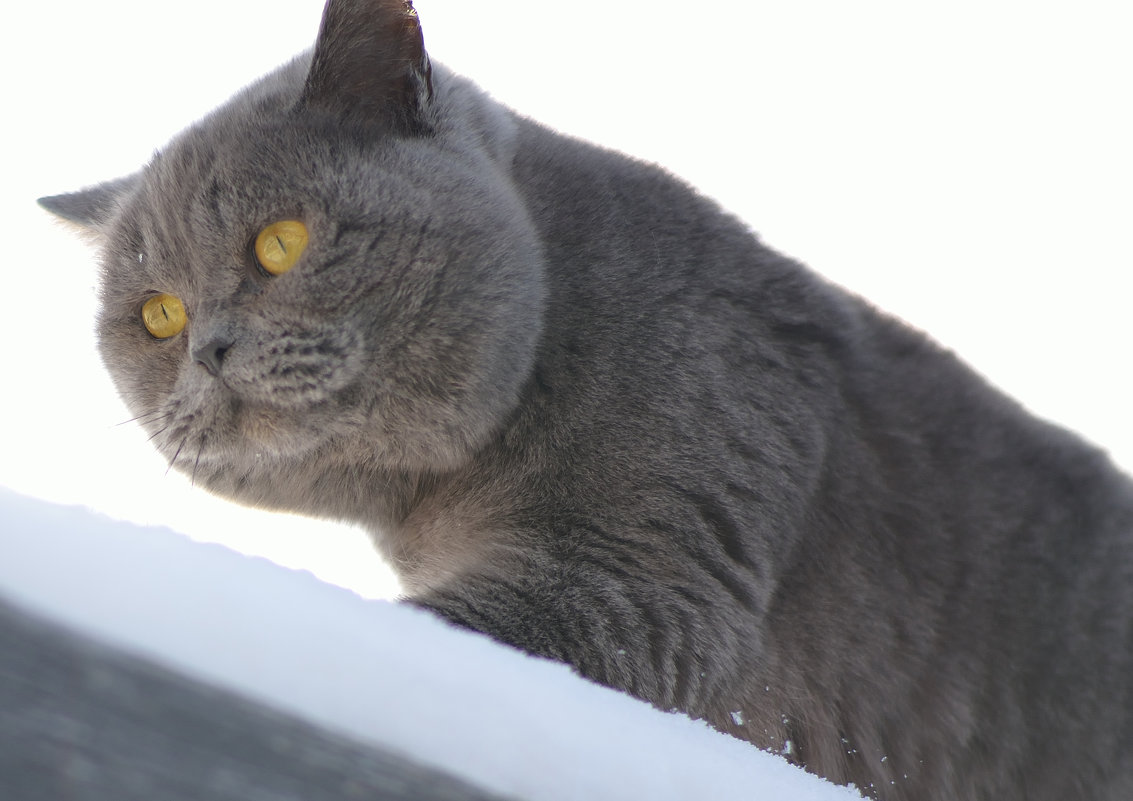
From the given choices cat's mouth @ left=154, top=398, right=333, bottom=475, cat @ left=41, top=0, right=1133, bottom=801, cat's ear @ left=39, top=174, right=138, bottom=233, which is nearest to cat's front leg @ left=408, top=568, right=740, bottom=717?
cat @ left=41, top=0, right=1133, bottom=801

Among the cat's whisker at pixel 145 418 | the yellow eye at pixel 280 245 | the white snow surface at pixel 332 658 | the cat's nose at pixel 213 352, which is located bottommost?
the cat's whisker at pixel 145 418

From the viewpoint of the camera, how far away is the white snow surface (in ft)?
1.18

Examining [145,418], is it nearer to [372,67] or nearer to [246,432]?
[246,432]

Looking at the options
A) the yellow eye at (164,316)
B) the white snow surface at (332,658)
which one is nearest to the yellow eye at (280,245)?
the yellow eye at (164,316)

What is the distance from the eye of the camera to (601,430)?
1.07m

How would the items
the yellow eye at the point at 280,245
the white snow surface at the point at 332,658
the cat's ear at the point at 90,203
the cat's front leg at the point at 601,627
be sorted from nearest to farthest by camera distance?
the white snow surface at the point at 332,658 → the cat's front leg at the point at 601,627 → the yellow eye at the point at 280,245 → the cat's ear at the point at 90,203

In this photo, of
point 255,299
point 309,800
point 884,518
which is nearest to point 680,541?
point 884,518

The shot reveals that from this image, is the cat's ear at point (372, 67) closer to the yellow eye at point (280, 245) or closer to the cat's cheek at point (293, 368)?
the yellow eye at point (280, 245)

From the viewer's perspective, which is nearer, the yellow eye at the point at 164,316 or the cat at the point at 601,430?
the cat at the point at 601,430

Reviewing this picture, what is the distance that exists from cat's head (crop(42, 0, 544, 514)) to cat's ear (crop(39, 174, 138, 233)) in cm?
19

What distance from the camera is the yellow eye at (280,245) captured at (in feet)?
3.29

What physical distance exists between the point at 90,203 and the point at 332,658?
1200mm

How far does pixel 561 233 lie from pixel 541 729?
2.65 feet

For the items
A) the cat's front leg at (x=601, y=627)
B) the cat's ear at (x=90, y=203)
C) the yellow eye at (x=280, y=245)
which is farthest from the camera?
the cat's ear at (x=90, y=203)
